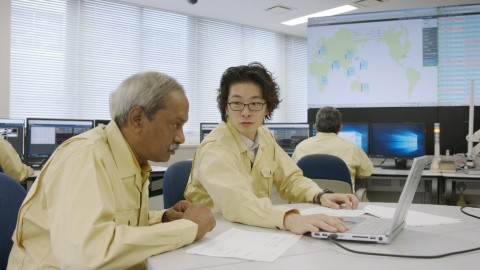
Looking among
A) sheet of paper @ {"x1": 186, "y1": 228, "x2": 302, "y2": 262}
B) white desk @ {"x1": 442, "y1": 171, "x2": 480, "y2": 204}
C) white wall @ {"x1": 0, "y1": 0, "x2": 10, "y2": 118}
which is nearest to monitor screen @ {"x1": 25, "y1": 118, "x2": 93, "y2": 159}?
white wall @ {"x1": 0, "y1": 0, "x2": 10, "y2": 118}

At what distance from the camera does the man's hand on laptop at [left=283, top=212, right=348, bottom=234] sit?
3.91 ft

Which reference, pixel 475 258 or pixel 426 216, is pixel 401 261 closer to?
pixel 475 258

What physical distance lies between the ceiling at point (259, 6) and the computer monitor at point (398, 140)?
2235mm

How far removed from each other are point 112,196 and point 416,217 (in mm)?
1089

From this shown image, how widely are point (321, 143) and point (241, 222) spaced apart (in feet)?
7.25

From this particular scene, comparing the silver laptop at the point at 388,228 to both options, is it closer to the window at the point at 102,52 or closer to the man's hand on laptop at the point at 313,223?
the man's hand on laptop at the point at 313,223

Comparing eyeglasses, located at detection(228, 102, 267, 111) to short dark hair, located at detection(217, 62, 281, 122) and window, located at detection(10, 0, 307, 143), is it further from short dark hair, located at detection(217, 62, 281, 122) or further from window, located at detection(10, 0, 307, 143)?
window, located at detection(10, 0, 307, 143)

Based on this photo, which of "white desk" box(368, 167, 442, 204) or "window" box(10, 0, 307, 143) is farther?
"window" box(10, 0, 307, 143)

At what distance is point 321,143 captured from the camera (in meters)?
3.50

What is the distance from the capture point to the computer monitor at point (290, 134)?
483 cm

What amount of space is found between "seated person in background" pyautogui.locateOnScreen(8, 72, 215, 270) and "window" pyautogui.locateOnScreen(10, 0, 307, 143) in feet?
12.0

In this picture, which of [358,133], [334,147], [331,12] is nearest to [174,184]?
[334,147]

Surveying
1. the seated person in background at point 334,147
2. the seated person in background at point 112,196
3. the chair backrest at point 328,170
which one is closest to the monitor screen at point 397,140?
the seated person in background at point 334,147

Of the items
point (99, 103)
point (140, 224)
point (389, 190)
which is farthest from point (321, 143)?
point (99, 103)
